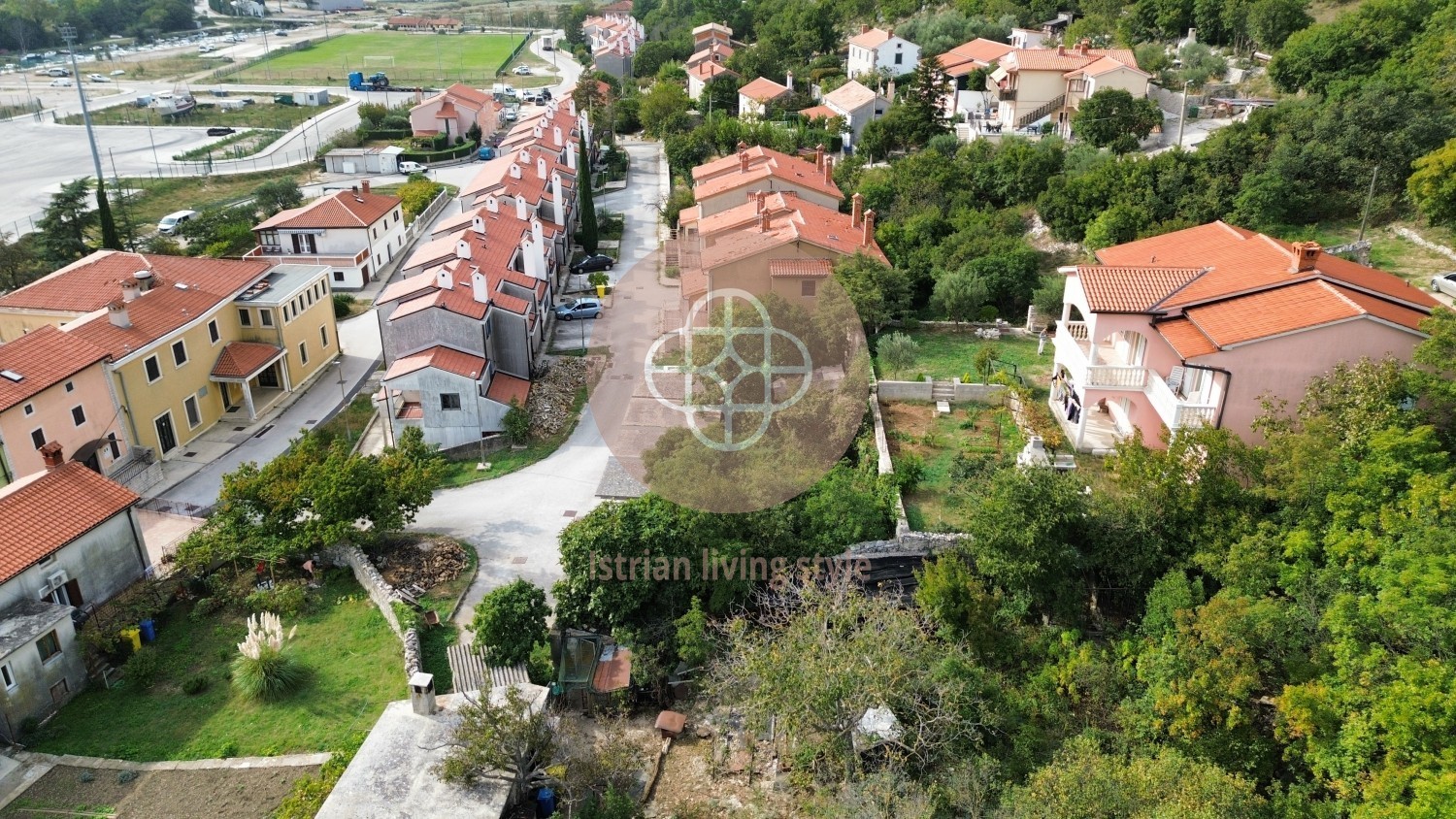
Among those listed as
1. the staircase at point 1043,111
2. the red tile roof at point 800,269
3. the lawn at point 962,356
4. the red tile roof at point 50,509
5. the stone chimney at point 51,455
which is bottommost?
the lawn at point 962,356

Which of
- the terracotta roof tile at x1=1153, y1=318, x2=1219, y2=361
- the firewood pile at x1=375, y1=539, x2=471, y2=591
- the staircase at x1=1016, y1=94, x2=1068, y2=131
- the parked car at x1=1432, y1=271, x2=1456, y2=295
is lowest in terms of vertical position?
the firewood pile at x1=375, y1=539, x2=471, y2=591

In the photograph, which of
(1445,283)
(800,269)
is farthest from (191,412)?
(1445,283)

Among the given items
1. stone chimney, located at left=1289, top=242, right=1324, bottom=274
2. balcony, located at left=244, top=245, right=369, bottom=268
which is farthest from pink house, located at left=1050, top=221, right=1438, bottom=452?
balcony, located at left=244, top=245, right=369, bottom=268

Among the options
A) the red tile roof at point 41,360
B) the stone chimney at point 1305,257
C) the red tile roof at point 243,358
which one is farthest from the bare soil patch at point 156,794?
the stone chimney at point 1305,257

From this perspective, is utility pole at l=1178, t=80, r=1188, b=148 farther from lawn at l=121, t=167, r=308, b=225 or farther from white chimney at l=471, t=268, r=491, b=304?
lawn at l=121, t=167, r=308, b=225

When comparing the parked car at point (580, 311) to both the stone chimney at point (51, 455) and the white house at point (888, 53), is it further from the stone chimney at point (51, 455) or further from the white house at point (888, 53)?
the white house at point (888, 53)

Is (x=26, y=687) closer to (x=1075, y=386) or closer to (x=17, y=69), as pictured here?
(x=1075, y=386)

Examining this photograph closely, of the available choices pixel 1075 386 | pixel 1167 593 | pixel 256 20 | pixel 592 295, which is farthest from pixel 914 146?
pixel 256 20
